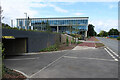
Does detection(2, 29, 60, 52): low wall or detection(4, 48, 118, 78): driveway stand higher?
detection(2, 29, 60, 52): low wall

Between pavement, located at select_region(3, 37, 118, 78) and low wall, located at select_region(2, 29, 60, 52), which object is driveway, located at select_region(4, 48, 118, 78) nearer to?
pavement, located at select_region(3, 37, 118, 78)

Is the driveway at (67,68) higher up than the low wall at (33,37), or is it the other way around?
the low wall at (33,37)

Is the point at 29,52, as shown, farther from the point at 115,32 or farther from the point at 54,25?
the point at 115,32

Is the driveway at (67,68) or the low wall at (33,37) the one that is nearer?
the driveway at (67,68)

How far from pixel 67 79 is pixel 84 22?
5645 centimetres

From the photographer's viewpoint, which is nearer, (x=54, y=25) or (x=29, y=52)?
(x=29, y=52)

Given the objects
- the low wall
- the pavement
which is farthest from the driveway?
the low wall

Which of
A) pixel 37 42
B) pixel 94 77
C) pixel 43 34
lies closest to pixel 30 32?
pixel 37 42

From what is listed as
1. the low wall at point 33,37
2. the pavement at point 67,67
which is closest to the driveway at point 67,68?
the pavement at point 67,67

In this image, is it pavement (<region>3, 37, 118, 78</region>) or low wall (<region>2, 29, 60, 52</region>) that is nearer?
pavement (<region>3, 37, 118, 78</region>)

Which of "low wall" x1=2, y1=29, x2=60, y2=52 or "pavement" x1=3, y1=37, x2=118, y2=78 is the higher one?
"low wall" x1=2, y1=29, x2=60, y2=52

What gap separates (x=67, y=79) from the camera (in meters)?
5.60

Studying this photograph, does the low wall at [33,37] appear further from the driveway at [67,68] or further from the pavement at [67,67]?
the driveway at [67,68]

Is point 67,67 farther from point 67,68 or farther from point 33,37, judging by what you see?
point 33,37
